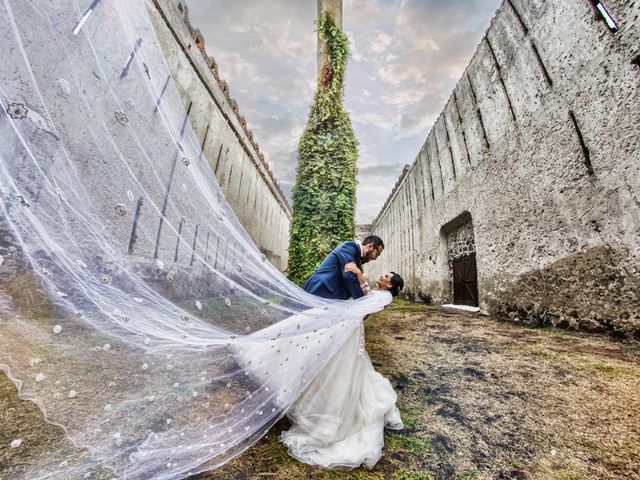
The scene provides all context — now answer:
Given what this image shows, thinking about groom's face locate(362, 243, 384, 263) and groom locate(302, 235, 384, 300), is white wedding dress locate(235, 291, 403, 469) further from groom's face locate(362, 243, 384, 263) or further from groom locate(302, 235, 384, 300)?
groom's face locate(362, 243, 384, 263)

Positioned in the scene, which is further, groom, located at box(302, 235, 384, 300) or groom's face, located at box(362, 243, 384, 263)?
groom's face, located at box(362, 243, 384, 263)

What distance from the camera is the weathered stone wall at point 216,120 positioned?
4547 millimetres

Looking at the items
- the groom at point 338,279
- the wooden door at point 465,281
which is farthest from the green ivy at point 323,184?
the wooden door at point 465,281

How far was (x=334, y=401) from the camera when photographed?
65.8 inches

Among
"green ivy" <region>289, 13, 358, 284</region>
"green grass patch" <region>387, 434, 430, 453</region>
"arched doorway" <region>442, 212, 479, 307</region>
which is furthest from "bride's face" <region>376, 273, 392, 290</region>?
"arched doorway" <region>442, 212, 479, 307</region>

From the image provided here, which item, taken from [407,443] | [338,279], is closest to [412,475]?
[407,443]

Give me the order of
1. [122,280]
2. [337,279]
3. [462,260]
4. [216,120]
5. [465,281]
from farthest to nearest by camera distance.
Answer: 1. [462,260]
2. [465,281]
3. [216,120]
4. [337,279]
5. [122,280]

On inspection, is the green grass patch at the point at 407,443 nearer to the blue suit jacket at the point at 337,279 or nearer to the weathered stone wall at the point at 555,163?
the blue suit jacket at the point at 337,279

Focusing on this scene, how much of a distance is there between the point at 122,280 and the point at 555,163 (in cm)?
477

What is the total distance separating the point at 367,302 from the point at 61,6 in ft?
8.24

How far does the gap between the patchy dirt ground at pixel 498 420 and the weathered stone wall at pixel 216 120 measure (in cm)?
474

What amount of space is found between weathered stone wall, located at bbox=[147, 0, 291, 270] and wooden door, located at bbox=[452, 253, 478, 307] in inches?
219

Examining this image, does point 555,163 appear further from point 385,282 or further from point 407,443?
point 407,443

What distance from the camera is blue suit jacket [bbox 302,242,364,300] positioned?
2508 millimetres
